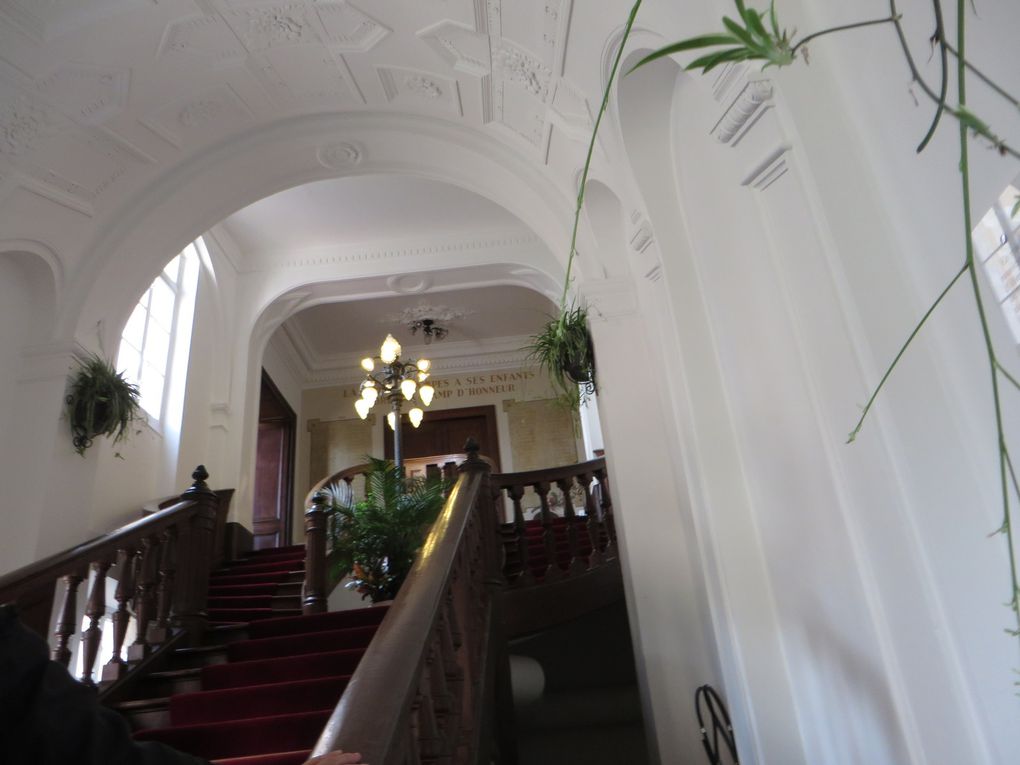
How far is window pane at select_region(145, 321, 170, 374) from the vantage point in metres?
8.23

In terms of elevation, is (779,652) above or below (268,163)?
below

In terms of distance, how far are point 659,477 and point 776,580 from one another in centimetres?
170

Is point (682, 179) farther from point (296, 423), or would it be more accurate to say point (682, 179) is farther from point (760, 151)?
point (296, 423)

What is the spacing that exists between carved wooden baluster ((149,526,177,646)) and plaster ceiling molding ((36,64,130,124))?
3154 millimetres

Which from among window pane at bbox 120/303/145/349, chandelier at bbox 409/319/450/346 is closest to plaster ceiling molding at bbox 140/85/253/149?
window pane at bbox 120/303/145/349

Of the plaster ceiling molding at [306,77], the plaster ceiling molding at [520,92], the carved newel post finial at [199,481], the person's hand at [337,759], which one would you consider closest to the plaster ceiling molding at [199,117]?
the plaster ceiling molding at [306,77]

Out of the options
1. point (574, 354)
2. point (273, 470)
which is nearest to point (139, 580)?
point (574, 354)

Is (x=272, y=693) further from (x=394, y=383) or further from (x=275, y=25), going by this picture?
(x=394, y=383)

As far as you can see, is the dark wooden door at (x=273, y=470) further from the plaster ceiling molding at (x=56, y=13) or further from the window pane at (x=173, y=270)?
the plaster ceiling molding at (x=56, y=13)

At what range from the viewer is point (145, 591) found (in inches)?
182

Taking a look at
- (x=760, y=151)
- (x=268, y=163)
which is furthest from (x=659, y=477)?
(x=268, y=163)

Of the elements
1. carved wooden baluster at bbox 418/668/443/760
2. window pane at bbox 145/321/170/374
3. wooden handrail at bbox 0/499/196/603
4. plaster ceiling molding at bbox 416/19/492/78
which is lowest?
carved wooden baluster at bbox 418/668/443/760

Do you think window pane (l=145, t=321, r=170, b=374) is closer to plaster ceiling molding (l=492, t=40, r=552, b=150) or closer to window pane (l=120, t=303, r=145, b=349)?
window pane (l=120, t=303, r=145, b=349)

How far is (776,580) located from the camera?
11.0 feet
